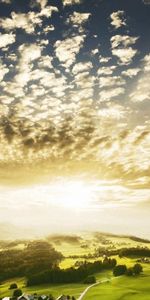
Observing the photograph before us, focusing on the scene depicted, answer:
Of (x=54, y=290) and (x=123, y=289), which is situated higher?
(x=54, y=290)

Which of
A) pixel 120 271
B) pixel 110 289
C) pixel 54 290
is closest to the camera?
pixel 110 289

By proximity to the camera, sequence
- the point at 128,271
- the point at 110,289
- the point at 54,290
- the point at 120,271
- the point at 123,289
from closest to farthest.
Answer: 1. the point at 123,289
2. the point at 110,289
3. the point at 54,290
4. the point at 128,271
5. the point at 120,271

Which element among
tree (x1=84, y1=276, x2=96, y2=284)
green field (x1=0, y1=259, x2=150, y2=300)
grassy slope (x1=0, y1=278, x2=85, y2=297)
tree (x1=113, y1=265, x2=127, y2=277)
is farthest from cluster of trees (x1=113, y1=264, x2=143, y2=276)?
grassy slope (x1=0, y1=278, x2=85, y2=297)

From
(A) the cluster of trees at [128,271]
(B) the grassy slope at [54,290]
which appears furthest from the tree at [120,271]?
(B) the grassy slope at [54,290]

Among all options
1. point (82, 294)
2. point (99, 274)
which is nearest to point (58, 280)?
point (99, 274)

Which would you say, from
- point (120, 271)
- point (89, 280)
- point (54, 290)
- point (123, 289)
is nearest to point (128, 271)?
point (120, 271)

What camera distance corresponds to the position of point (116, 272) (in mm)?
190875

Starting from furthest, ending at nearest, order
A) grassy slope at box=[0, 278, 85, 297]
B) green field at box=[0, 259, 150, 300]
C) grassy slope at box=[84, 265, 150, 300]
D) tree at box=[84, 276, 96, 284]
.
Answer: tree at box=[84, 276, 96, 284] → grassy slope at box=[0, 278, 85, 297] → green field at box=[0, 259, 150, 300] → grassy slope at box=[84, 265, 150, 300]

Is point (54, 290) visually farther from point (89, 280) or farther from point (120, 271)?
point (120, 271)

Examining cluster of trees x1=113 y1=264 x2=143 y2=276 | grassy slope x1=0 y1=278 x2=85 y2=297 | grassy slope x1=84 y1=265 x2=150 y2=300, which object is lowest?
grassy slope x1=84 y1=265 x2=150 y2=300

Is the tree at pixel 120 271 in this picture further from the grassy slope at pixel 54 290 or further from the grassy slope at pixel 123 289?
the grassy slope at pixel 54 290

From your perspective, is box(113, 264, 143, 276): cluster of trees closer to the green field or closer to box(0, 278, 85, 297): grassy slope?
the green field

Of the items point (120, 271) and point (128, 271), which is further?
point (120, 271)

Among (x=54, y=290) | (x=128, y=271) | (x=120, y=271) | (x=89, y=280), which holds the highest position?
(x=120, y=271)
